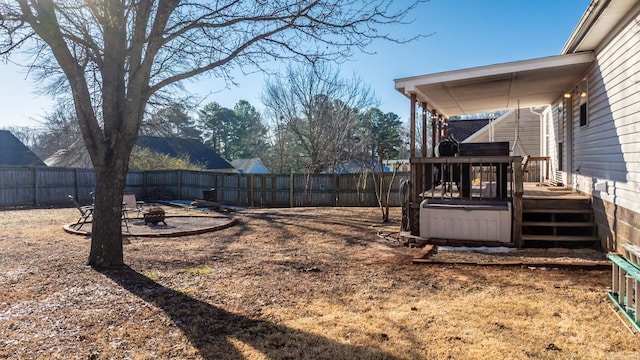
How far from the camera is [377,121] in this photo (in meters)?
31.9

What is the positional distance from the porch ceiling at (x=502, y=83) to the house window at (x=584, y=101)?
0.76 feet

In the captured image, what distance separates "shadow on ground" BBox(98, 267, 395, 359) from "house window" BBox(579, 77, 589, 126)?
6692 millimetres

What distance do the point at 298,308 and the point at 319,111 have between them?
1930cm

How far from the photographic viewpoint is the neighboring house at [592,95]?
486cm

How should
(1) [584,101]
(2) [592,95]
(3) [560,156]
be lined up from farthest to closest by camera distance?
(3) [560,156] < (1) [584,101] < (2) [592,95]

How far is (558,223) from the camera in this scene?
6441 mm

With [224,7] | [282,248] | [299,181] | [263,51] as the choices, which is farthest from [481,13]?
[299,181]

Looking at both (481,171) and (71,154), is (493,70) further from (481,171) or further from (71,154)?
(71,154)

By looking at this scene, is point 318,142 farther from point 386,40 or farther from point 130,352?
point 130,352

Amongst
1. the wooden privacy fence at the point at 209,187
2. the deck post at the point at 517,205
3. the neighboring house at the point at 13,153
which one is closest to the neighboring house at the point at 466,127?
the wooden privacy fence at the point at 209,187

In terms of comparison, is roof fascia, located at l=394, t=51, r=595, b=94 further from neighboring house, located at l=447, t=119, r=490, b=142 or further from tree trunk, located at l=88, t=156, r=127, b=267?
neighboring house, located at l=447, t=119, r=490, b=142

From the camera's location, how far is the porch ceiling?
677 centimetres

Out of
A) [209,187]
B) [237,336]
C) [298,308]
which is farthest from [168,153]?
[237,336]

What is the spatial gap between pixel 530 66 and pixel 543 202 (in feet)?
7.76
